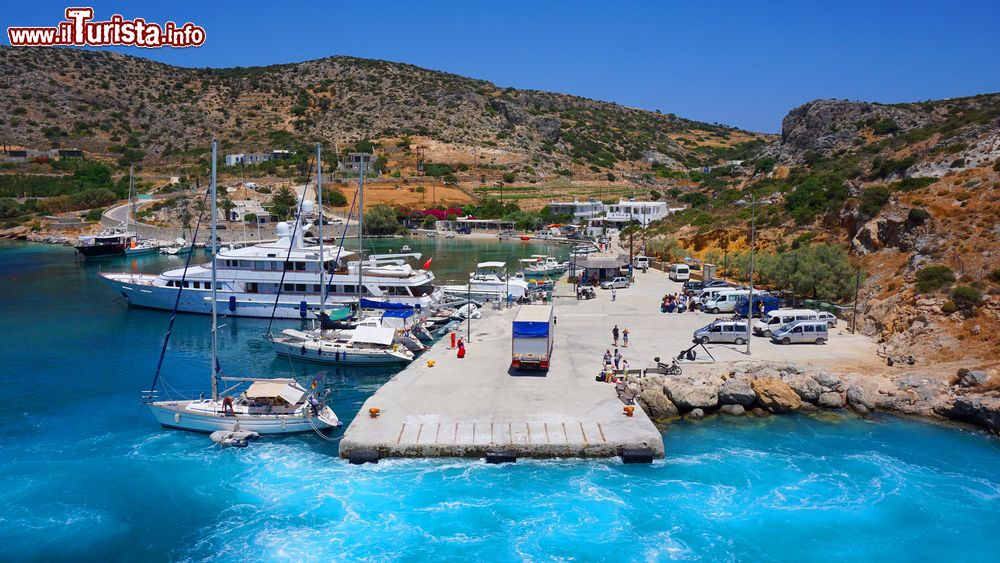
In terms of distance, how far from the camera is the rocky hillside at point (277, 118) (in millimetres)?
152125

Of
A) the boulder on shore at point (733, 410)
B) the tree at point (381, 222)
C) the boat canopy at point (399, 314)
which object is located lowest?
the boulder on shore at point (733, 410)

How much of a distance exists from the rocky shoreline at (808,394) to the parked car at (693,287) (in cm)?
1879

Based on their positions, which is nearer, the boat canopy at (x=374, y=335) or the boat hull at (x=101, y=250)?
the boat canopy at (x=374, y=335)

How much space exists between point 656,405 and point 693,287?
2481 centimetres

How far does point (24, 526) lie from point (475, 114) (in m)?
168

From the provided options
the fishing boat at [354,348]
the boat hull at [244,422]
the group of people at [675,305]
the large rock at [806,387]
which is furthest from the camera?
the group of people at [675,305]

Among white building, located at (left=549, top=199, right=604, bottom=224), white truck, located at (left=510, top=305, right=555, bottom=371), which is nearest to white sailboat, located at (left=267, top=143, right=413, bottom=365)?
white truck, located at (left=510, top=305, right=555, bottom=371)

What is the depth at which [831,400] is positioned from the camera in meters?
27.6

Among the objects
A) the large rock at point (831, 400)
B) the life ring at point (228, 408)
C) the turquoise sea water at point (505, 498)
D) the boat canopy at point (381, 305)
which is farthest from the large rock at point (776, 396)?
the boat canopy at point (381, 305)

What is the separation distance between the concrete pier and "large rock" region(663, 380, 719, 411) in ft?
8.19

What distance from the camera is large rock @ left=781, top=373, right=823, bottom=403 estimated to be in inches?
1097

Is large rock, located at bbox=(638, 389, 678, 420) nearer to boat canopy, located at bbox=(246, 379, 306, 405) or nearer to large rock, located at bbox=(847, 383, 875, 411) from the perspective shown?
large rock, located at bbox=(847, 383, 875, 411)

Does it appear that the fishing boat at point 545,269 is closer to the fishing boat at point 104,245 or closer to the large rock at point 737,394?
the large rock at point 737,394

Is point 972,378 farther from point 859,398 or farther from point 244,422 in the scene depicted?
point 244,422
